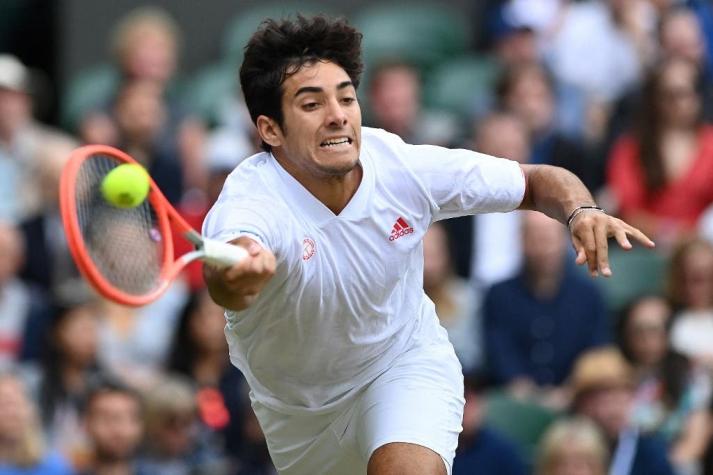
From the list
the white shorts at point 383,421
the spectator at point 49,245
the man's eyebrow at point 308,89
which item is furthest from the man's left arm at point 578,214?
the spectator at point 49,245

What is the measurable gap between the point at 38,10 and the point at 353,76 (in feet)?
23.3

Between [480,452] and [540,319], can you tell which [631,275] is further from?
[480,452]

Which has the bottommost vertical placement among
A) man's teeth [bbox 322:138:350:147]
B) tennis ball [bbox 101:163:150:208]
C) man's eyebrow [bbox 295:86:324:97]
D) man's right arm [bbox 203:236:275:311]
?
man's right arm [bbox 203:236:275:311]

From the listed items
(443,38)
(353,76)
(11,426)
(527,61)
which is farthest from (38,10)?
(353,76)

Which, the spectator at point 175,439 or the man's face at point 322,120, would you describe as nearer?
the man's face at point 322,120

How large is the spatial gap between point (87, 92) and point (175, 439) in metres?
3.65

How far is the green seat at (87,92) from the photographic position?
36.1 ft

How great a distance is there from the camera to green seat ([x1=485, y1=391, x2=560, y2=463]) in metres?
8.71

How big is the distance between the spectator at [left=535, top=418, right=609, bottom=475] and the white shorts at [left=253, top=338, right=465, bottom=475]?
7.57ft

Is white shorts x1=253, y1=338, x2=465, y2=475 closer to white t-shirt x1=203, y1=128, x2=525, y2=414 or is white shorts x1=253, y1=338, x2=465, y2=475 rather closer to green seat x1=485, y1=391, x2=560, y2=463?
white t-shirt x1=203, y1=128, x2=525, y2=414


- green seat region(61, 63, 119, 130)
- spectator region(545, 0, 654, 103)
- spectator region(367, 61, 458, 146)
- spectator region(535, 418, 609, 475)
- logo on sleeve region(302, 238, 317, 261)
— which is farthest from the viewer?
green seat region(61, 63, 119, 130)

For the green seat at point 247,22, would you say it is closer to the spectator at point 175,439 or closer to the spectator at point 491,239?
the spectator at point 491,239

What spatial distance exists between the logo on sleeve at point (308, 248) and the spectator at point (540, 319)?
12.2 feet

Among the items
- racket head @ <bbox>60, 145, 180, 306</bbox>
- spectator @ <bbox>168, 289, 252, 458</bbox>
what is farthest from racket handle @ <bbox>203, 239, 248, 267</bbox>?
spectator @ <bbox>168, 289, 252, 458</bbox>
